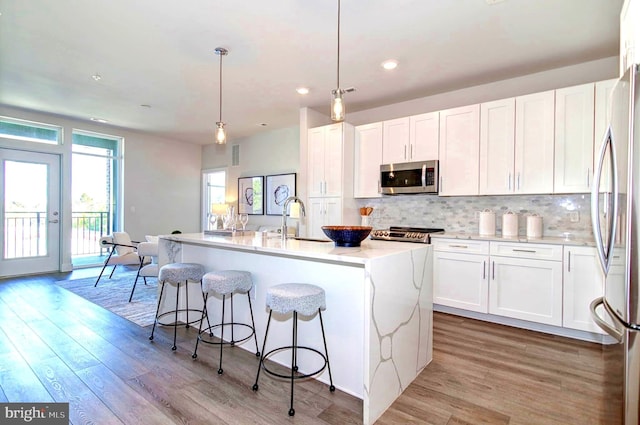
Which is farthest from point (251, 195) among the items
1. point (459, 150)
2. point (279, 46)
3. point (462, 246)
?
point (462, 246)

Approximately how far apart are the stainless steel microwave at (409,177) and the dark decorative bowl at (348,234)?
6.65 ft

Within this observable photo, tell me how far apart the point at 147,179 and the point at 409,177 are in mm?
5481

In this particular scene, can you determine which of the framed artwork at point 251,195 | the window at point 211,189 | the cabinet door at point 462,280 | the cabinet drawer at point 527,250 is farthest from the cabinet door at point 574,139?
the window at point 211,189

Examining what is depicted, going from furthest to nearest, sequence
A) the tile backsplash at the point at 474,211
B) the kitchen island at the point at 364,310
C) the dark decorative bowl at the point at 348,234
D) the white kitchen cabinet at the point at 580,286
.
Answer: the tile backsplash at the point at 474,211 → the white kitchen cabinet at the point at 580,286 → the dark decorative bowl at the point at 348,234 → the kitchen island at the point at 364,310

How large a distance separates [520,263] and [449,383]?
1589 mm

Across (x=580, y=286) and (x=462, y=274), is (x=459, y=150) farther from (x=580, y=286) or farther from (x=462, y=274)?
(x=580, y=286)

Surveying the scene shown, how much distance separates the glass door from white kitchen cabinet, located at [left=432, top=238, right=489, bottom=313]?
6273 millimetres

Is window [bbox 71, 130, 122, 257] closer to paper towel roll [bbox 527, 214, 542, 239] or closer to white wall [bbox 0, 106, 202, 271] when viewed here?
white wall [bbox 0, 106, 202, 271]

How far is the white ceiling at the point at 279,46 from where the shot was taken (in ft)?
8.19

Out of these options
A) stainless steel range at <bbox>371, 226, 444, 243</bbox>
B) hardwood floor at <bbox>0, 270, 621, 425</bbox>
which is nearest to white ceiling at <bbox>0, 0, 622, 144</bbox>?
stainless steel range at <bbox>371, 226, 444, 243</bbox>

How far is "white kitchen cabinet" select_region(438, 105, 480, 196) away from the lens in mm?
3682

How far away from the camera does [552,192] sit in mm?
3262

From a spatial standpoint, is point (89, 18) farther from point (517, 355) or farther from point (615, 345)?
point (517, 355)

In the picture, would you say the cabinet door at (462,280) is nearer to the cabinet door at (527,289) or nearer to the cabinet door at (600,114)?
the cabinet door at (527,289)
